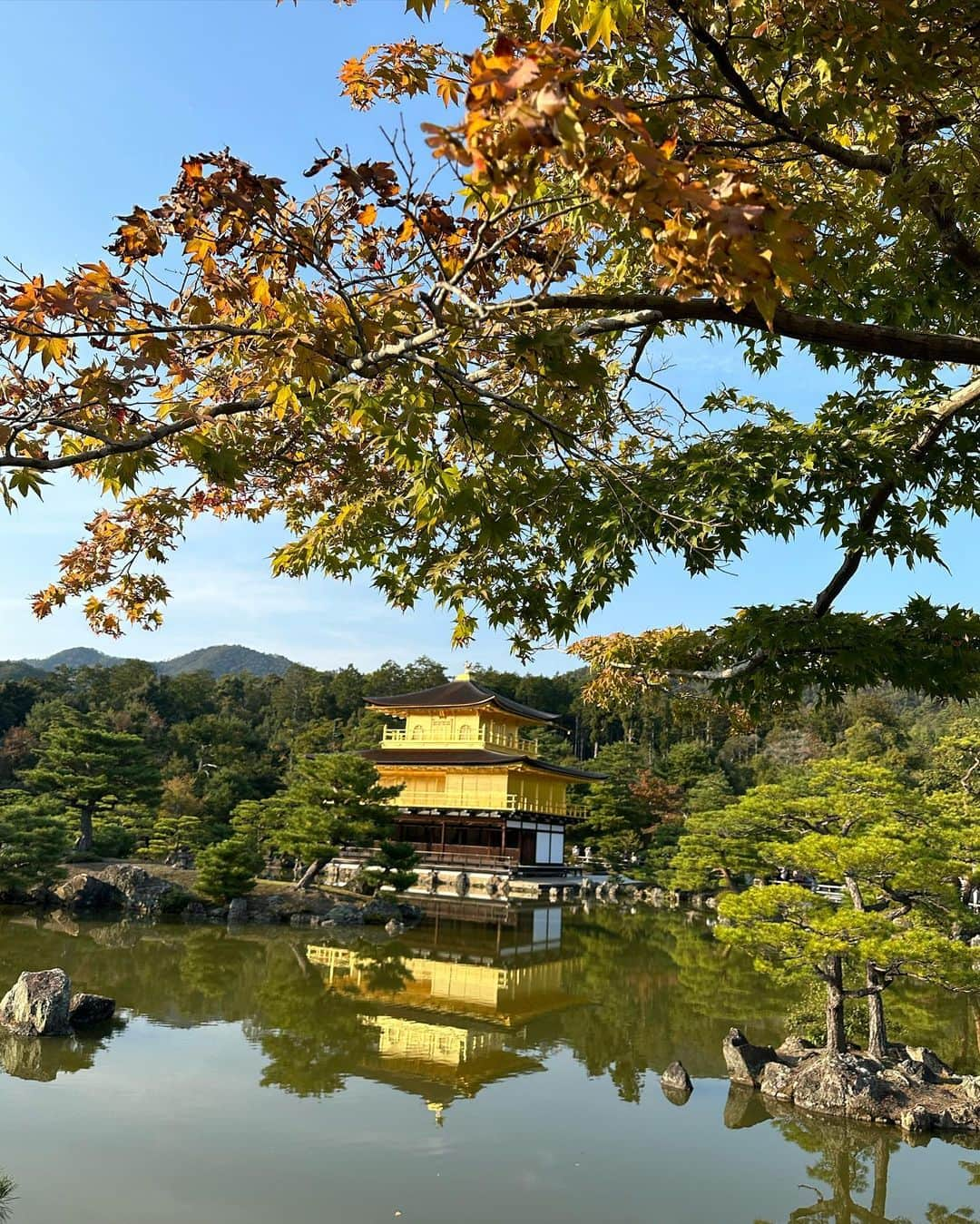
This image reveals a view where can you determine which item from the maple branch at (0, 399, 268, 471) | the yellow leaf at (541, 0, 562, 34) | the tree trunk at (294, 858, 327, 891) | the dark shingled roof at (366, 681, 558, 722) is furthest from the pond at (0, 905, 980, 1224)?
the dark shingled roof at (366, 681, 558, 722)

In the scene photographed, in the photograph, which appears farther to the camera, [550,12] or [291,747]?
[291,747]

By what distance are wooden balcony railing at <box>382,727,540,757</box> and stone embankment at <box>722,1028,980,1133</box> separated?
19.5 metres

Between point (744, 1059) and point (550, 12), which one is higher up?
point (550, 12)

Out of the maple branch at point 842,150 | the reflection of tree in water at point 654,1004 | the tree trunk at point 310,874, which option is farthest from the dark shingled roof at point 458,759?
the maple branch at point 842,150

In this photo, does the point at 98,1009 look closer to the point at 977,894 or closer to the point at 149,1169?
the point at 149,1169

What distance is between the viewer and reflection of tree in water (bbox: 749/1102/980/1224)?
530 centimetres

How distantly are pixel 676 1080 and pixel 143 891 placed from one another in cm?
1129

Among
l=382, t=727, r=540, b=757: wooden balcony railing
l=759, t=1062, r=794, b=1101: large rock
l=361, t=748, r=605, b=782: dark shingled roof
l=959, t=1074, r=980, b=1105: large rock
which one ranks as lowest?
l=759, t=1062, r=794, b=1101: large rock

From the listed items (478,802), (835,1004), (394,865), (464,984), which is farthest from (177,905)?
(478,802)

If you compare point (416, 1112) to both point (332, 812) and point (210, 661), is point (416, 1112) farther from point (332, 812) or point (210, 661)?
point (210, 661)

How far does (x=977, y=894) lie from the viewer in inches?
882

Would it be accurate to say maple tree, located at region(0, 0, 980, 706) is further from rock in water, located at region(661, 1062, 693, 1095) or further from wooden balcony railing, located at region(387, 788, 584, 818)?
wooden balcony railing, located at region(387, 788, 584, 818)

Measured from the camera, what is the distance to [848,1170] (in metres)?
5.88

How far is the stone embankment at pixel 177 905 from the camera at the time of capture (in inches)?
589
